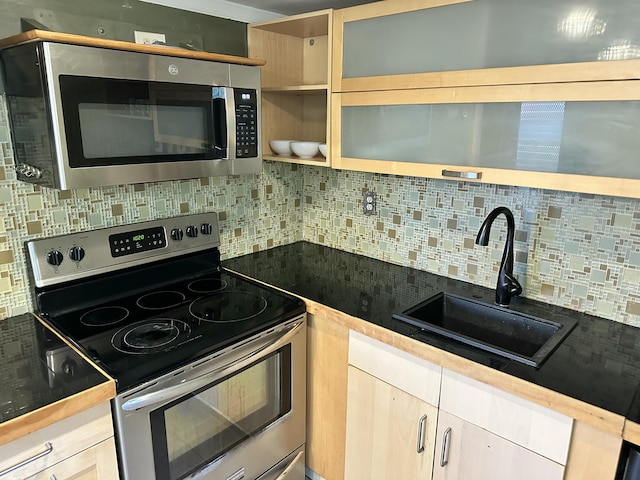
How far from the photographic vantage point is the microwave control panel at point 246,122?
64.7 inches

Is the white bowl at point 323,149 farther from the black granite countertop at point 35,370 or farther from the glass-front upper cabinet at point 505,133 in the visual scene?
the black granite countertop at point 35,370

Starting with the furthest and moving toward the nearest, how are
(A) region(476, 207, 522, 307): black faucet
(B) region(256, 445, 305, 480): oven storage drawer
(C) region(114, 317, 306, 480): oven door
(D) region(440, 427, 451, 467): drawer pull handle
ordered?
(B) region(256, 445, 305, 480): oven storage drawer < (A) region(476, 207, 522, 307): black faucet < (D) region(440, 427, 451, 467): drawer pull handle < (C) region(114, 317, 306, 480): oven door

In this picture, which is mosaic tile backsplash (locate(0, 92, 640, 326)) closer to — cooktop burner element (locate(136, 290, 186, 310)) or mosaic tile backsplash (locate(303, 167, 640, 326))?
mosaic tile backsplash (locate(303, 167, 640, 326))

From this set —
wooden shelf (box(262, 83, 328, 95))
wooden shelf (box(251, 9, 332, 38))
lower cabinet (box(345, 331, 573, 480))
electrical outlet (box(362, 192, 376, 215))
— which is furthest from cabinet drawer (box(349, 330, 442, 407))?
wooden shelf (box(251, 9, 332, 38))

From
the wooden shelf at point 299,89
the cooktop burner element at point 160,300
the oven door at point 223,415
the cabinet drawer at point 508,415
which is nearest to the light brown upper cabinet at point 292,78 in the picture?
the wooden shelf at point 299,89

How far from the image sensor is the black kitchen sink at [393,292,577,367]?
145 cm

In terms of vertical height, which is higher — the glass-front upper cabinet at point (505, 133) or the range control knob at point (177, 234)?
the glass-front upper cabinet at point (505, 133)

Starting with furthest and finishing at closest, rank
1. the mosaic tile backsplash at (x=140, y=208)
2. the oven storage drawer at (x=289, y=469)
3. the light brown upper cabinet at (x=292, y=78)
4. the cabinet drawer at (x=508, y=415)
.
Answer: the light brown upper cabinet at (x=292, y=78), the oven storage drawer at (x=289, y=469), the mosaic tile backsplash at (x=140, y=208), the cabinet drawer at (x=508, y=415)

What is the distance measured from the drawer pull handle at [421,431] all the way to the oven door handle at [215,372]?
1.72 feet

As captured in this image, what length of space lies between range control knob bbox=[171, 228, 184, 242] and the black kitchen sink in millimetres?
938

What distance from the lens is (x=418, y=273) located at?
1998 mm

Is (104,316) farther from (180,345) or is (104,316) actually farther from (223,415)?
(223,415)

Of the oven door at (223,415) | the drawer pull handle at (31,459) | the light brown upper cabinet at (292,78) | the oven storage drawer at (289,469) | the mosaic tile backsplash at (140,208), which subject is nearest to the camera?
the drawer pull handle at (31,459)

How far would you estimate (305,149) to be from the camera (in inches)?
77.3
